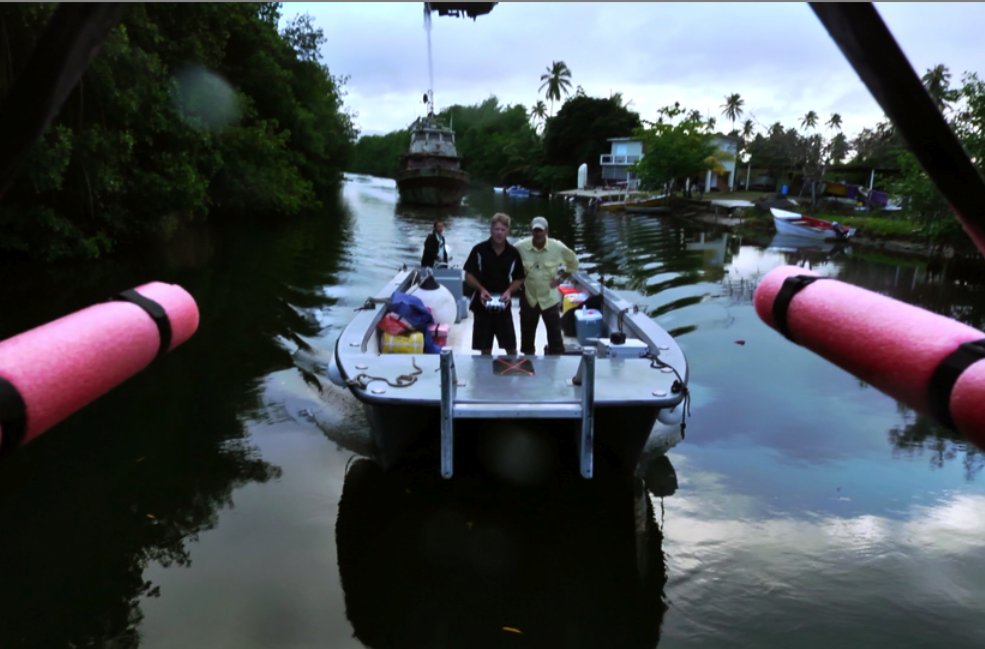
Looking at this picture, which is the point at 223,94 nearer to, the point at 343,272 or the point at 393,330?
the point at 343,272

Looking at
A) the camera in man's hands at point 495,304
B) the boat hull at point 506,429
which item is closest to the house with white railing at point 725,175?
the camera in man's hands at point 495,304

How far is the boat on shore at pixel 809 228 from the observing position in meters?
29.0

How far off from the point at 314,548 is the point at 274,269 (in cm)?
1430

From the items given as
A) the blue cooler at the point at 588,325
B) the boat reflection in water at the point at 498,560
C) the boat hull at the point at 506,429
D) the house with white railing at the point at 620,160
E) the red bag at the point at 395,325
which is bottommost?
the boat reflection in water at the point at 498,560

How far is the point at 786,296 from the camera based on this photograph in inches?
82.0

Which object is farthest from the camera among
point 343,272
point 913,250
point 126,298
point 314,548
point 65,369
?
point 913,250

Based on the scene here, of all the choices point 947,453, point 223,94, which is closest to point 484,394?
point 947,453

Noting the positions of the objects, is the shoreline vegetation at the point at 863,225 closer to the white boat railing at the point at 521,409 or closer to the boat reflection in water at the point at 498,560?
the boat reflection in water at the point at 498,560

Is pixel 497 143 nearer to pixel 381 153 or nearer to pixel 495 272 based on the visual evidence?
pixel 381 153

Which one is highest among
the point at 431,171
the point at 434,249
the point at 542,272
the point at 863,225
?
the point at 431,171

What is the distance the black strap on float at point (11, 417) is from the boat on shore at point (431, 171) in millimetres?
43037

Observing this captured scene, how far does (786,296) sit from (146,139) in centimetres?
1819

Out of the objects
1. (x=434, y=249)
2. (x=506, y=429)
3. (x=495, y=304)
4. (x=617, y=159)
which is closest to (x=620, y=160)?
(x=617, y=159)

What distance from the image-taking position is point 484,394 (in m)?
5.77
